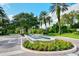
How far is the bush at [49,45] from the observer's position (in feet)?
13.4

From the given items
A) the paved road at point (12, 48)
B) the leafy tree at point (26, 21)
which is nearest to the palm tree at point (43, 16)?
the leafy tree at point (26, 21)

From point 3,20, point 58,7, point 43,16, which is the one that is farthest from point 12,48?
point 58,7

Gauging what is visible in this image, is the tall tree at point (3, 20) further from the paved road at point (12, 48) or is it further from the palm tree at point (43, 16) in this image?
the palm tree at point (43, 16)

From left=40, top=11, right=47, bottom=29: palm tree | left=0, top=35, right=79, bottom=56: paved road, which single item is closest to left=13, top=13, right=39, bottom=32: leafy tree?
left=40, top=11, right=47, bottom=29: palm tree

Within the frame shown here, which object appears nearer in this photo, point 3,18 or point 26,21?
point 3,18

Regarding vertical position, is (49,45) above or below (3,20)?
below

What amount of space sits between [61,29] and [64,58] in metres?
0.68

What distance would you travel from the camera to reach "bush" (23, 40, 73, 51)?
13.4 ft

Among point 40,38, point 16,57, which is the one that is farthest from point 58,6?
point 16,57

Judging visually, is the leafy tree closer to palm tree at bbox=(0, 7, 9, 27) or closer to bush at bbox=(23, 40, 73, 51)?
palm tree at bbox=(0, 7, 9, 27)

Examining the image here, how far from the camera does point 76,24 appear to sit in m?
4.20

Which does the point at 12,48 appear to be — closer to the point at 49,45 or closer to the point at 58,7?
the point at 49,45

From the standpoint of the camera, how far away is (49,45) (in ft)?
13.5

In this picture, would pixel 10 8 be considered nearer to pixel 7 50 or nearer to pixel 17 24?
pixel 17 24
